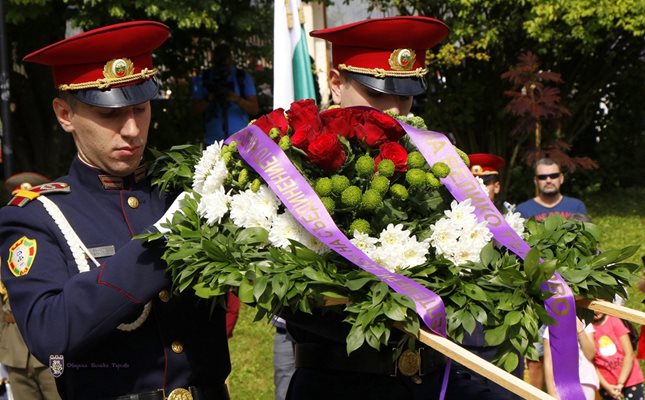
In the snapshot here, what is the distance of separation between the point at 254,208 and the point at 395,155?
1.42 feet

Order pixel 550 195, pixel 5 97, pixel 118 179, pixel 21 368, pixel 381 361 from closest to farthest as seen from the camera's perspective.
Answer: pixel 381 361
pixel 118 179
pixel 21 368
pixel 550 195
pixel 5 97

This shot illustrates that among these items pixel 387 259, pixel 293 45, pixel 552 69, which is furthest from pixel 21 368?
pixel 552 69

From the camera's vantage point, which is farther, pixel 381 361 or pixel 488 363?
pixel 381 361

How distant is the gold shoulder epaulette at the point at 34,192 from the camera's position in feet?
10.7

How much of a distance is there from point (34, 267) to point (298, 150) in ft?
2.73

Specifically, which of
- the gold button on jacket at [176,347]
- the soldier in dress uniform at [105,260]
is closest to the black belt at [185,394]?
the soldier in dress uniform at [105,260]

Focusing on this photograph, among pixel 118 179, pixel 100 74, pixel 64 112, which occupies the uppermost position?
pixel 100 74

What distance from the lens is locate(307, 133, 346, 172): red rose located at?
2.98 m

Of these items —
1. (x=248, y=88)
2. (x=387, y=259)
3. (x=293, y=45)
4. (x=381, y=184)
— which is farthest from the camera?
(x=248, y=88)

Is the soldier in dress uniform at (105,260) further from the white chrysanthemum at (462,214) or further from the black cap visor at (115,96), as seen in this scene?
the white chrysanthemum at (462,214)

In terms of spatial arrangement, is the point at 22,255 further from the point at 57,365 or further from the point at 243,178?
the point at 243,178

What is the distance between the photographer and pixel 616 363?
21.7 ft

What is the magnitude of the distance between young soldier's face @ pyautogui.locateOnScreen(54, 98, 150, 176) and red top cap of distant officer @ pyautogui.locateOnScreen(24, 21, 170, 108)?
37mm

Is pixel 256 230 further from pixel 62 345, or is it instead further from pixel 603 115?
pixel 603 115
